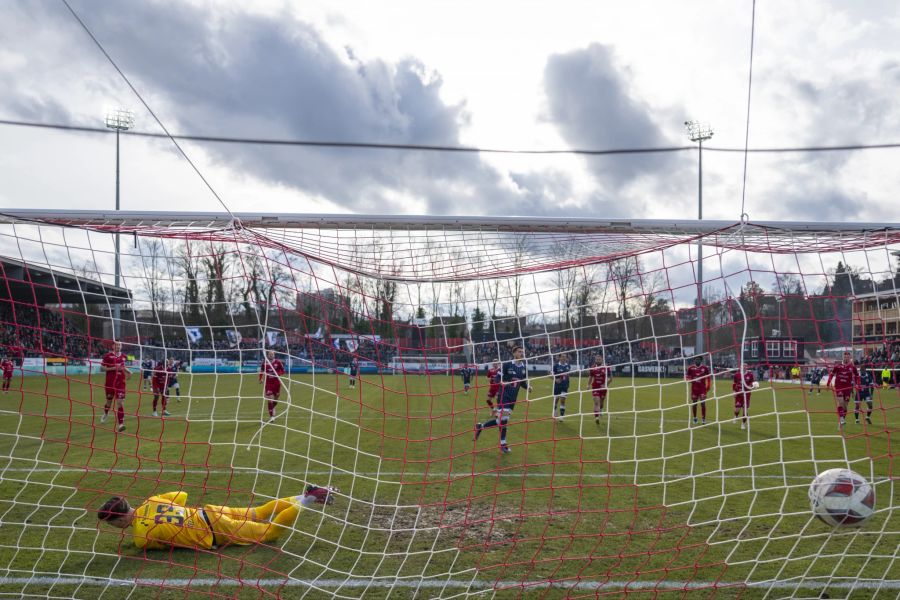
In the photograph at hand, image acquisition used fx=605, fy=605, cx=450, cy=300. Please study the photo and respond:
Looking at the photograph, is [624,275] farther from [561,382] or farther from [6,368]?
[6,368]

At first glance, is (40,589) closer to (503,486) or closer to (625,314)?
(503,486)

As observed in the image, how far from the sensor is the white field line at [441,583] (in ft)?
13.5

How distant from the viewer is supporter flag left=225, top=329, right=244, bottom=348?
5035mm

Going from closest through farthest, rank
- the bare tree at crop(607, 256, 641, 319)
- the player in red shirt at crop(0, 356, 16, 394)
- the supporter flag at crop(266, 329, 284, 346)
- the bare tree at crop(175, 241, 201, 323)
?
the bare tree at crop(175, 241, 201, 323), the bare tree at crop(607, 256, 641, 319), the supporter flag at crop(266, 329, 284, 346), the player in red shirt at crop(0, 356, 16, 394)

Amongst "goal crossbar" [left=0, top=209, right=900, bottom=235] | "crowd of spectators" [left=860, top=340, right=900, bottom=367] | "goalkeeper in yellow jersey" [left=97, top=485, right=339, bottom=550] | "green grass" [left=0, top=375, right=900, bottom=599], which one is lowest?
"green grass" [left=0, top=375, right=900, bottom=599]

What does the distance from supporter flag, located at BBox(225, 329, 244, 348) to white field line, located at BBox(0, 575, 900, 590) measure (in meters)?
1.83

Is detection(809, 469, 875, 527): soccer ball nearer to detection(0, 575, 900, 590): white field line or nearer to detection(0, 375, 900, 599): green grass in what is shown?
detection(0, 375, 900, 599): green grass

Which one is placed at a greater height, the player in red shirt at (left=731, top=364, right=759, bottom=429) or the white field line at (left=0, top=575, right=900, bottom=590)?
the player in red shirt at (left=731, top=364, right=759, bottom=429)

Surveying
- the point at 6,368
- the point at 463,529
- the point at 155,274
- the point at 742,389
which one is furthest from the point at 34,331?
the point at 6,368

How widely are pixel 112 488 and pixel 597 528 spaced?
5265 mm

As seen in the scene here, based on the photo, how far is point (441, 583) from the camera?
4.20m

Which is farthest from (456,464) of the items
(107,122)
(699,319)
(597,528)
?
(107,122)

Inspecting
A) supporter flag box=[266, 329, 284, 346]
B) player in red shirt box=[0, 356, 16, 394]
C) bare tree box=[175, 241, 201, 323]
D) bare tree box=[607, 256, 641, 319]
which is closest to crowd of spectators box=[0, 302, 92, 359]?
bare tree box=[175, 241, 201, 323]

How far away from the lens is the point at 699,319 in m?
6.22
